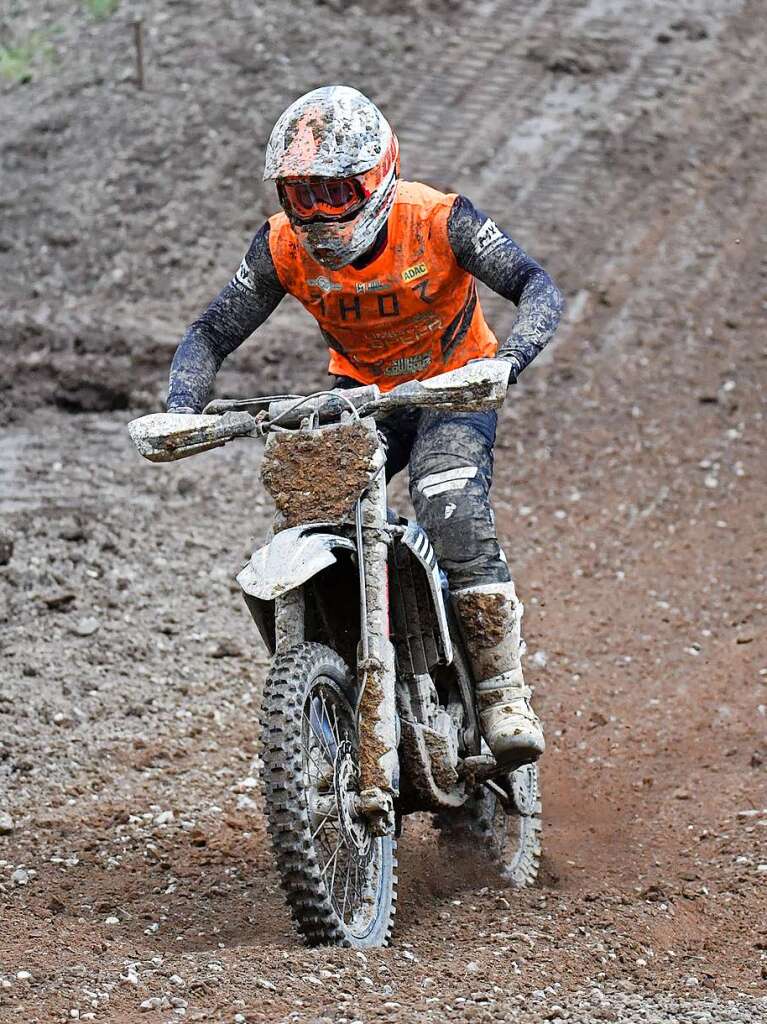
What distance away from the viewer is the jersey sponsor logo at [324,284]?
495cm

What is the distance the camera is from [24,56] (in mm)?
14641

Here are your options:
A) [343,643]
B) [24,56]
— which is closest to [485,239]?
[343,643]

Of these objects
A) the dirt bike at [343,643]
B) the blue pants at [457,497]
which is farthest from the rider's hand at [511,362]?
the blue pants at [457,497]

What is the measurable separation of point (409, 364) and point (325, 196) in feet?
2.67

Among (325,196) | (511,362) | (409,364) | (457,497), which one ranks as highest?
(325,196)

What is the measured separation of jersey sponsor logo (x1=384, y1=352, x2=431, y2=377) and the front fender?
1008mm

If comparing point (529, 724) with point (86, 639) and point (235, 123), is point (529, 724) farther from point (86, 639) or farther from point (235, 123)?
point (235, 123)

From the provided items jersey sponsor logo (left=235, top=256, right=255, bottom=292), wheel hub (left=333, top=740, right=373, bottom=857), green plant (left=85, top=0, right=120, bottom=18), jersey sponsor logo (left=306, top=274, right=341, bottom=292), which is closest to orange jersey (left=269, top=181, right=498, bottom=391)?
jersey sponsor logo (left=306, top=274, right=341, bottom=292)

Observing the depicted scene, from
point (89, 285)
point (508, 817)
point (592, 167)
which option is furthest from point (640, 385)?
point (508, 817)

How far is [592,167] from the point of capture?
1285 centimetres

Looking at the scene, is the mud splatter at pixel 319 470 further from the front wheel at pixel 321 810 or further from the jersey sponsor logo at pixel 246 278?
the jersey sponsor logo at pixel 246 278

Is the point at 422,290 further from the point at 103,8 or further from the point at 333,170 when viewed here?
the point at 103,8

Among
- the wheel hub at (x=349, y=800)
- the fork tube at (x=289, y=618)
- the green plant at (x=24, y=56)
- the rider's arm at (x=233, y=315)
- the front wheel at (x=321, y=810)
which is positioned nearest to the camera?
the front wheel at (x=321, y=810)

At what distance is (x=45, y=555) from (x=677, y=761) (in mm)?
3428
